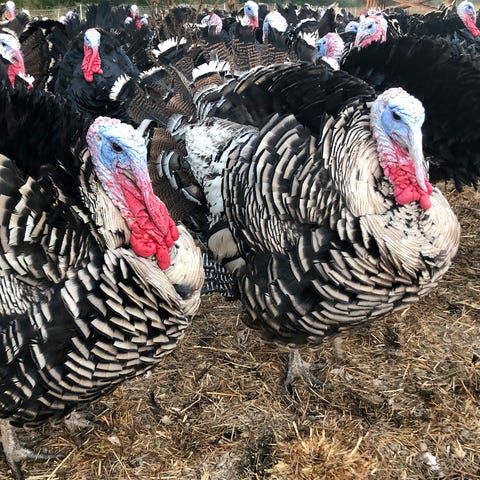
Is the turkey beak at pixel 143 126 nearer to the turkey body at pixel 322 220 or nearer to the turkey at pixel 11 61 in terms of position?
the turkey body at pixel 322 220

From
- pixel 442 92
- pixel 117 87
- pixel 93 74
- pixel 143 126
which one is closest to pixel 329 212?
pixel 143 126

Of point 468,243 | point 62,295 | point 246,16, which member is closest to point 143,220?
point 62,295

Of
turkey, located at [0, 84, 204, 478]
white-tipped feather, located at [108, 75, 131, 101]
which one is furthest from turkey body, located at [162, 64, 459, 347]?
white-tipped feather, located at [108, 75, 131, 101]

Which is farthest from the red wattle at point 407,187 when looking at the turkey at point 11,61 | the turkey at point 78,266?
the turkey at point 11,61

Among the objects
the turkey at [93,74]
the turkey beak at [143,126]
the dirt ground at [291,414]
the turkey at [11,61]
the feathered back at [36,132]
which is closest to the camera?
the feathered back at [36,132]

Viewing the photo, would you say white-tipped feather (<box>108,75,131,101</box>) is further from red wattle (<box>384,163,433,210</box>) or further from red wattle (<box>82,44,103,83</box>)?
red wattle (<box>384,163,433,210</box>)

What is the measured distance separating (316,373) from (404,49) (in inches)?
92.6

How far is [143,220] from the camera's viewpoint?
7.24ft

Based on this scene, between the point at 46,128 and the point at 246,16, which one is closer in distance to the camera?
the point at 46,128

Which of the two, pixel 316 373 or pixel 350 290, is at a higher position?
pixel 350 290

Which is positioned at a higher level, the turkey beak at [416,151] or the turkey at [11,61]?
the turkey beak at [416,151]

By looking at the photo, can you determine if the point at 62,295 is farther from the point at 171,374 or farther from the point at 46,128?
the point at 171,374

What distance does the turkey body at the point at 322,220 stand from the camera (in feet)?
8.03

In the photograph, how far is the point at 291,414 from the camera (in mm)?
3018
